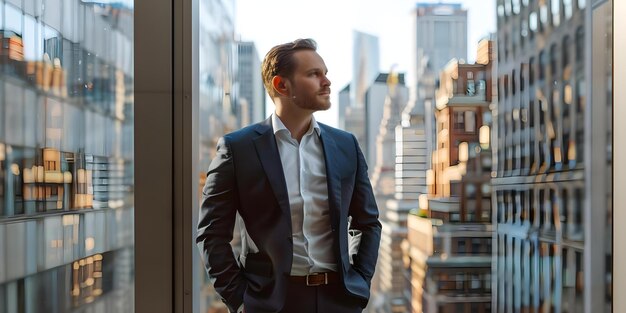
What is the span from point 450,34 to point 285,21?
62cm

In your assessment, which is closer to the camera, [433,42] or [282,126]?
[282,126]

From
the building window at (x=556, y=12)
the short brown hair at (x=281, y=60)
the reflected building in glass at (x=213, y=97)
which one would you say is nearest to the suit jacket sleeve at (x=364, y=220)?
the short brown hair at (x=281, y=60)

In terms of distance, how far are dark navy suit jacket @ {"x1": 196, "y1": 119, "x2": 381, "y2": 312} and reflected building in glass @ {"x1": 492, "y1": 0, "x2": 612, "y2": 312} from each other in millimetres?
623

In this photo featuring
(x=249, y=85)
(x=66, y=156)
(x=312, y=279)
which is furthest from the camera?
(x=249, y=85)

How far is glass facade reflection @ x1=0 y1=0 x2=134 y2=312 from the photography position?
2.44 meters

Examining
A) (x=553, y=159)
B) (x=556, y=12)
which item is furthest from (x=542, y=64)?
(x=553, y=159)

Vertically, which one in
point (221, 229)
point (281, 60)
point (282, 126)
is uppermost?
point (281, 60)

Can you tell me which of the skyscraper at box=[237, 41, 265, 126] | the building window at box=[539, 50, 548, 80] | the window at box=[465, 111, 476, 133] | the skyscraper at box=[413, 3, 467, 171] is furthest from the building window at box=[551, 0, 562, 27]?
the skyscraper at box=[237, 41, 265, 126]

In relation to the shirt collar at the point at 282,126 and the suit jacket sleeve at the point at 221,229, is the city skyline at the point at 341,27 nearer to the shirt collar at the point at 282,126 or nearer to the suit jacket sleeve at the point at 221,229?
the shirt collar at the point at 282,126

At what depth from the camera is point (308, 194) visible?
2.55 m

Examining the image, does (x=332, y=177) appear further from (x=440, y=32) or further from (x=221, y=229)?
(x=440, y=32)

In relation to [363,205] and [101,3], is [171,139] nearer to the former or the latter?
[101,3]

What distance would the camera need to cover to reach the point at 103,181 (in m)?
2.68

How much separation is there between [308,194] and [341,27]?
66cm
